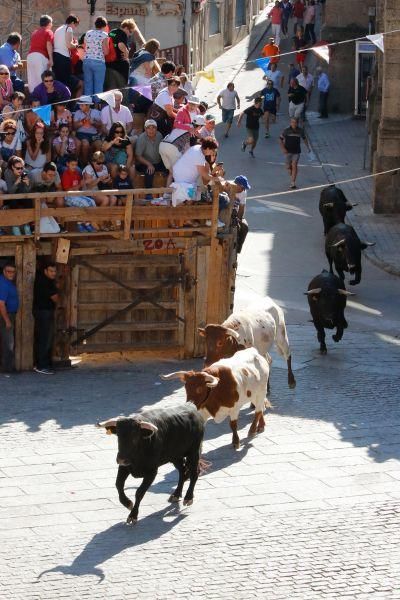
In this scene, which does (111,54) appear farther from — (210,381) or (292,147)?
(292,147)

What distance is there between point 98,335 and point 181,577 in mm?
7863

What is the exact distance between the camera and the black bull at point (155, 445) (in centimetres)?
1450

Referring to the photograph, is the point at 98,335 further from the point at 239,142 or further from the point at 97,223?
the point at 239,142

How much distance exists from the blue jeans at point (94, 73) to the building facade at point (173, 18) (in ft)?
34.2

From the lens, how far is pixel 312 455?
17156 millimetres

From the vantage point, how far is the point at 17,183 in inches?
793

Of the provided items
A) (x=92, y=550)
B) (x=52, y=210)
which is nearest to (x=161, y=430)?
(x=92, y=550)

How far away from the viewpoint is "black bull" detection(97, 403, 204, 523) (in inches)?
571

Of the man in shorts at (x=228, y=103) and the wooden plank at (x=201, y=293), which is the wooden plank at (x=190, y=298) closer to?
the wooden plank at (x=201, y=293)

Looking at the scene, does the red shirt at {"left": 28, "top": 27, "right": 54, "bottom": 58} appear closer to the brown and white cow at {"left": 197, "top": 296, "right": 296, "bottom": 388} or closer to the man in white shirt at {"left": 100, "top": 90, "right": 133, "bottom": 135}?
the man in white shirt at {"left": 100, "top": 90, "right": 133, "bottom": 135}

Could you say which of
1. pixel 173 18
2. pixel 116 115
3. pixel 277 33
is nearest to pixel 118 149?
pixel 116 115

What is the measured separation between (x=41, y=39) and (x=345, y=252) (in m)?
7.07

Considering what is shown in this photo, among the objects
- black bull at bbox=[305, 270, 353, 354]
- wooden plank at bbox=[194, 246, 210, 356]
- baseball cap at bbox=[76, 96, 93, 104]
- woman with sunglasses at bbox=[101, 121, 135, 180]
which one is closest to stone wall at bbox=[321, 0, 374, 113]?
black bull at bbox=[305, 270, 353, 354]

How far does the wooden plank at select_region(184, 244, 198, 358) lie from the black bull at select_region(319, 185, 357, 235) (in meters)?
9.11
